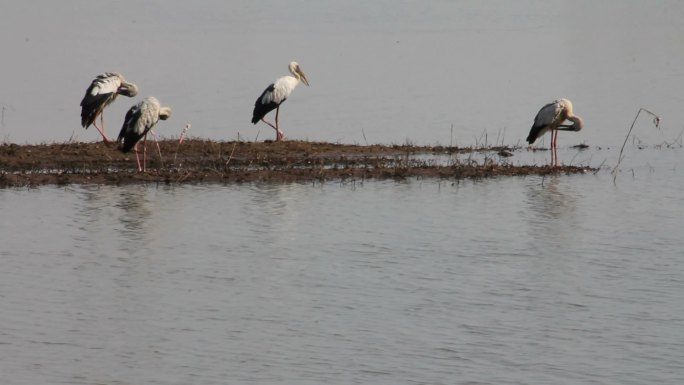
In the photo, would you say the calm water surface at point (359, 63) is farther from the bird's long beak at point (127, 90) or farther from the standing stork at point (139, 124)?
the standing stork at point (139, 124)

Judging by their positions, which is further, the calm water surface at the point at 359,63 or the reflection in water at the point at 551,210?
the calm water surface at the point at 359,63

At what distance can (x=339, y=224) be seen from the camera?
15156 millimetres

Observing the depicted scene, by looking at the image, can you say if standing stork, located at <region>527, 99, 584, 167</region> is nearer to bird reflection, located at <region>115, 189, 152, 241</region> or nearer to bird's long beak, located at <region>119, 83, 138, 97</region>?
bird reflection, located at <region>115, 189, 152, 241</region>

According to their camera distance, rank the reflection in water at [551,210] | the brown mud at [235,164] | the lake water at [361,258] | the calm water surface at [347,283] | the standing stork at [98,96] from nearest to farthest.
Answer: the calm water surface at [347,283] < the lake water at [361,258] < the reflection in water at [551,210] < the brown mud at [235,164] < the standing stork at [98,96]

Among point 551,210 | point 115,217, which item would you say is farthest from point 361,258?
point 551,210

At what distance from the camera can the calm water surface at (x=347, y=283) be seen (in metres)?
9.49

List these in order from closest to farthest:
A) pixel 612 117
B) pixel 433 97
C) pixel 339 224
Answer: pixel 339 224, pixel 612 117, pixel 433 97

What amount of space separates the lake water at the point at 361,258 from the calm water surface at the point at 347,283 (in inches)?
1.3

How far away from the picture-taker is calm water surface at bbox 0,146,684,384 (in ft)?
31.1

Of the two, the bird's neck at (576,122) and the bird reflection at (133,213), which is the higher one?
the bird's neck at (576,122)

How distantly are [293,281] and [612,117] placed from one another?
14.8m

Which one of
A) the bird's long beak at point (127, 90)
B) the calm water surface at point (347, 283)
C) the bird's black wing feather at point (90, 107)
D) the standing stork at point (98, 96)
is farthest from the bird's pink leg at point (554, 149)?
the bird's black wing feather at point (90, 107)

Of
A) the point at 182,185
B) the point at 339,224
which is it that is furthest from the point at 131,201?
the point at 339,224

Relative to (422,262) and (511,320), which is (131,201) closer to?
(422,262)
